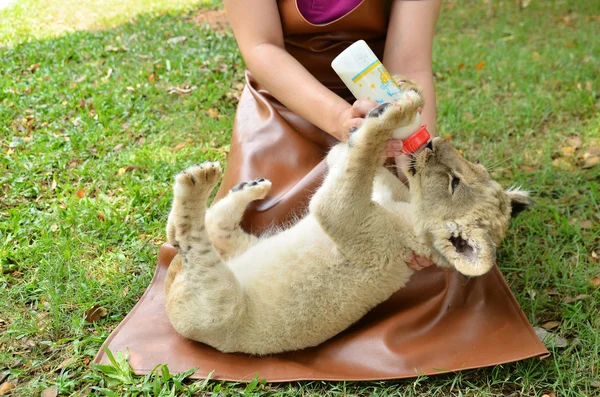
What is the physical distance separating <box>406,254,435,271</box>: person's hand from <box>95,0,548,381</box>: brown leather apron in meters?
0.30

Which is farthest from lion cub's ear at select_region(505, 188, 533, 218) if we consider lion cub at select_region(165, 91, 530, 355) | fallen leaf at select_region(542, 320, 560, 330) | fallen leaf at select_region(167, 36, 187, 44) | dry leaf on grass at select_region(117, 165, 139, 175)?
fallen leaf at select_region(167, 36, 187, 44)

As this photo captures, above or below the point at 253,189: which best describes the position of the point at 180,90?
below

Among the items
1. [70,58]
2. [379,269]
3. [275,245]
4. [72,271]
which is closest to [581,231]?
[379,269]

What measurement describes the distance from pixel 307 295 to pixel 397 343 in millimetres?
607

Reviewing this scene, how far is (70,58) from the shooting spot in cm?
782

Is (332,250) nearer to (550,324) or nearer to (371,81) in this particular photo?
(371,81)

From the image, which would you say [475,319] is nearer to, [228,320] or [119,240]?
[228,320]

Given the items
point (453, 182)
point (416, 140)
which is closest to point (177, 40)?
point (416, 140)

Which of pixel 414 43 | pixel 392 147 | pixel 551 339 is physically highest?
pixel 414 43

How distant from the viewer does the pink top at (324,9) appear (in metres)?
3.89

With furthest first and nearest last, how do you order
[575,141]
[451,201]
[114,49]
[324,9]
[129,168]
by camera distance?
[114,49]
[575,141]
[129,168]
[324,9]
[451,201]

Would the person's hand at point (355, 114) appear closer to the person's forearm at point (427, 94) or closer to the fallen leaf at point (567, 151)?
the person's forearm at point (427, 94)

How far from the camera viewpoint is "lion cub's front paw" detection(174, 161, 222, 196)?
10.4 feet

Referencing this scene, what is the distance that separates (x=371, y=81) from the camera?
10.2 feet
